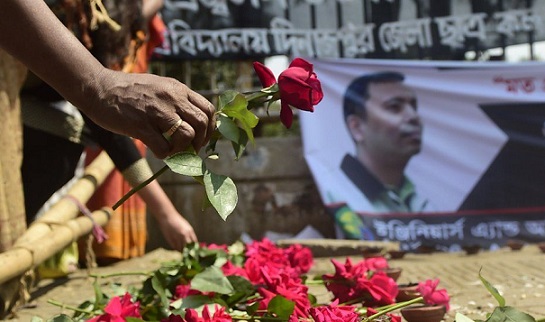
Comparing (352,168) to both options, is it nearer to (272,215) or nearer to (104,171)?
Answer: (272,215)

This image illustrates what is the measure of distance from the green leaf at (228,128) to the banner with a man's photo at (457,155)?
4821mm

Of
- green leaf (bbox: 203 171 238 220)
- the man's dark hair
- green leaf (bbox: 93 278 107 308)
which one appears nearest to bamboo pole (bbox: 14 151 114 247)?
green leaf (bbox: 93 278 107 308)

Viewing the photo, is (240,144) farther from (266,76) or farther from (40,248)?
(40,248)

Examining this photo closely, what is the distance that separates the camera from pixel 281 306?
1633 millimetres

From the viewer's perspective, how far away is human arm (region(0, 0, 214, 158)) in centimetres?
124

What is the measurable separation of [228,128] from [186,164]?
0.18 metres

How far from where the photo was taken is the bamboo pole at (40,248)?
96.7 inches

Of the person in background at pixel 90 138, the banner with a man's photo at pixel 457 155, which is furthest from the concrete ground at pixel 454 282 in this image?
the banner with a man's photo at pixel 457 155

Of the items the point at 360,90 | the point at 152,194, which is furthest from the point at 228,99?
the point at 360,90

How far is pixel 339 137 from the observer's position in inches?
252

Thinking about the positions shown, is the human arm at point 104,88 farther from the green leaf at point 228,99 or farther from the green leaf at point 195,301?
the green leaf at point 195,301

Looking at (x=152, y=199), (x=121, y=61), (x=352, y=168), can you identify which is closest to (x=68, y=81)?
(x=152, y=199)

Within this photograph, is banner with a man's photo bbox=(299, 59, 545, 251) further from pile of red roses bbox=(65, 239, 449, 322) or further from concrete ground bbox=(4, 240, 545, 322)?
pile of red roses bbox=(65, 239, 449, 322)

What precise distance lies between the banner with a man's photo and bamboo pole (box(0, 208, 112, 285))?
9.94ft
